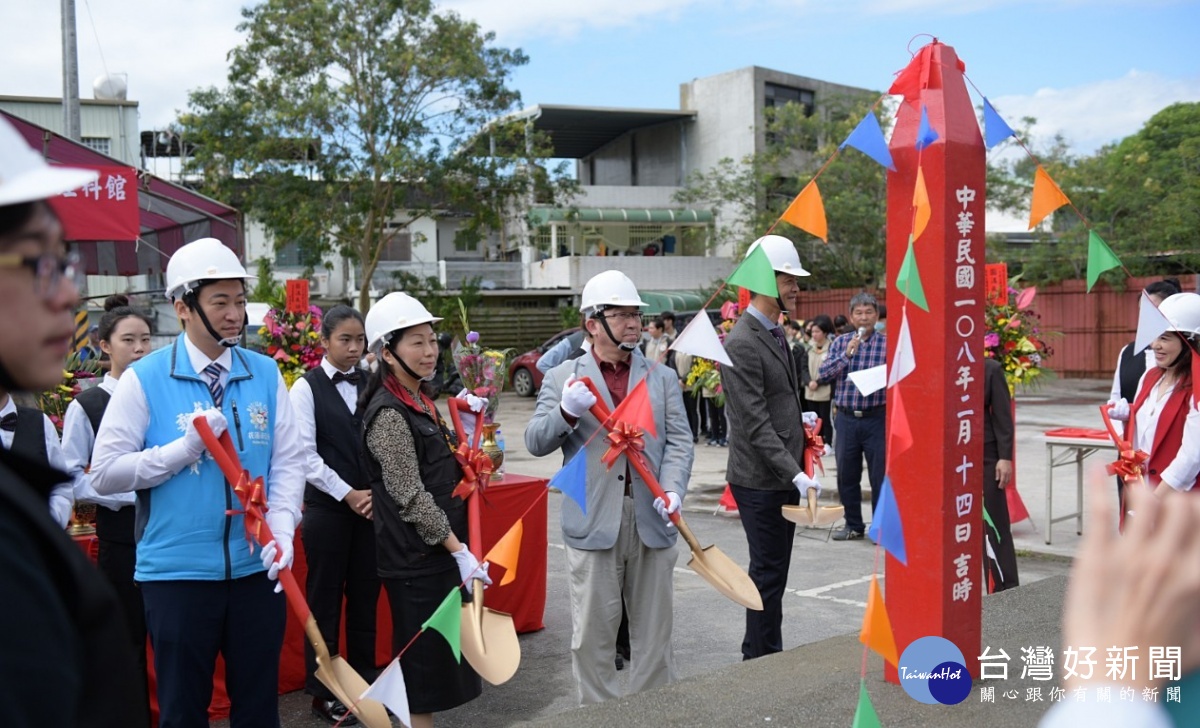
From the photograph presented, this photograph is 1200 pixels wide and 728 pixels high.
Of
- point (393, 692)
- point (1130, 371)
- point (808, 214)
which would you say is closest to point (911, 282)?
point (808, 214)

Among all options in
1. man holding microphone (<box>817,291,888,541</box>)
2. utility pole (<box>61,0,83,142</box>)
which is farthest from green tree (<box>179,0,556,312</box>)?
man holding microphone (<box>817,291,888,541</box>)

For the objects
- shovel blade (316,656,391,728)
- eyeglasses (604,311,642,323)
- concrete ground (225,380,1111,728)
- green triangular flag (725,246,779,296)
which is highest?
green triangular flag (725,246,779,296)

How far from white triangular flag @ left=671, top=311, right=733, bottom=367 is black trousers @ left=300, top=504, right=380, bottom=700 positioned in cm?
188

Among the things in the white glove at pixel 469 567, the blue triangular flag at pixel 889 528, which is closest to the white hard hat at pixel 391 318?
the white glove at pixel 469 567

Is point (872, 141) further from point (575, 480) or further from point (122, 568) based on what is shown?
point (122, 568)

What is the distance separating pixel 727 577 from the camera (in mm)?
4176

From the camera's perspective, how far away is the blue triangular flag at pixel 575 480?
4004mm

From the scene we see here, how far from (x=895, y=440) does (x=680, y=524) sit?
107 centimetres

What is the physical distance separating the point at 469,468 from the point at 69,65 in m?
10.1

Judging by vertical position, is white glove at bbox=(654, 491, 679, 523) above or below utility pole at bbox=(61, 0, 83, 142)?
below

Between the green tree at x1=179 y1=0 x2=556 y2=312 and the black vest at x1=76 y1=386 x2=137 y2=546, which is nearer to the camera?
the black vest at x1=76 y1=386 x2=137 y2=546

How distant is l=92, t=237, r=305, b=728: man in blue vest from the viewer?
3119 mm

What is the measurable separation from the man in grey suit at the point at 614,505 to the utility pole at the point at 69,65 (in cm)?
978

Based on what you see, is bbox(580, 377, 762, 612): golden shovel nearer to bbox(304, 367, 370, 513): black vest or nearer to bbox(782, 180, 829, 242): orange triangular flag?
bbox(782, 180, 829, 242): orange triangular flag
